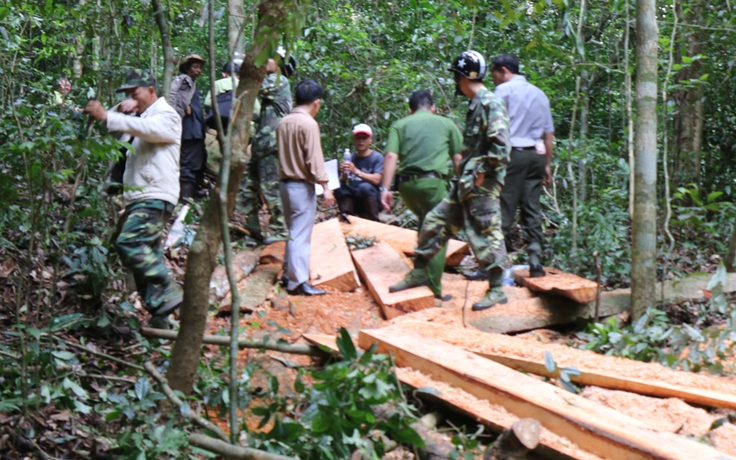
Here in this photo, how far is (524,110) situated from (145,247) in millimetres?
3911

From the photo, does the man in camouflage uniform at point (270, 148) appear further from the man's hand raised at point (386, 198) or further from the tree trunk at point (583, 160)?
the tree trunk at point (583, 160)

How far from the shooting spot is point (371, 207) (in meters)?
9.45

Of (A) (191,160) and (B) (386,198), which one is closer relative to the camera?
(B) (386,198)

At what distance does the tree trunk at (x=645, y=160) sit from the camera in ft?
20.3

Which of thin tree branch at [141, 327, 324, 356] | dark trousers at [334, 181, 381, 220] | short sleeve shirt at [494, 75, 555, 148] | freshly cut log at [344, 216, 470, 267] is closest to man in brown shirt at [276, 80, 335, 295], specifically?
freshly cut log at [344, 216, 470, 267]

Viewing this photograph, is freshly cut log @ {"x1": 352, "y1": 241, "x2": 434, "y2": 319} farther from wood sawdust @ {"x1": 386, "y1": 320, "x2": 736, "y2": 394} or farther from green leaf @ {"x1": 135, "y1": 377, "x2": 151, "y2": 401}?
green leaf @ {"x1": 135, "y1": 377, "x2": 151, "y2": 401}

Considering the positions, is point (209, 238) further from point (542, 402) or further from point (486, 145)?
point (486, 145)

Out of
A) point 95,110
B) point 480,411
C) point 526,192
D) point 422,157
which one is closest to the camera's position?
point 480,411

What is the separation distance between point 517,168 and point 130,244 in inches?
152

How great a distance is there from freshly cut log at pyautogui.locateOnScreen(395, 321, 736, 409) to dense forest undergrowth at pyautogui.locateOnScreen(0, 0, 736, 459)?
0.47 meters

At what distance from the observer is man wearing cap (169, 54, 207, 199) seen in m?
7.60

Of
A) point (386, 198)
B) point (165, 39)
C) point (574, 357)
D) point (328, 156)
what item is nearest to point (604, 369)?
point (574, 357)

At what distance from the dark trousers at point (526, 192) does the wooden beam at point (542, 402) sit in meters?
2.57

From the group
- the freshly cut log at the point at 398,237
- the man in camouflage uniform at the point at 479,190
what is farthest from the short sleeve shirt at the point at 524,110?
the freshly cut log at the point at 398,237
